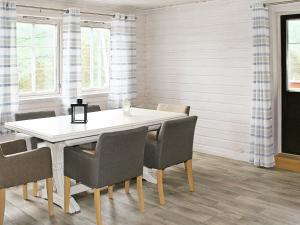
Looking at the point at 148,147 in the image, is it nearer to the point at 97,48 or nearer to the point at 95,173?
the point at 95,173

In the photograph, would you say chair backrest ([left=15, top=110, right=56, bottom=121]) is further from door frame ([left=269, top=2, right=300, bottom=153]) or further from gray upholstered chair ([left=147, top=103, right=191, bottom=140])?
door frame ([left=269, top=2, right=300, bottom=153])

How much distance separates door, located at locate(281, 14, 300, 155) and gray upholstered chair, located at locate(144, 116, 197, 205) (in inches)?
67.9

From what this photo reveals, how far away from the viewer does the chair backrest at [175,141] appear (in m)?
3.64

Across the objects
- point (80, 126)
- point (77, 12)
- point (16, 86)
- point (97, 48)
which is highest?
point (77, 12)

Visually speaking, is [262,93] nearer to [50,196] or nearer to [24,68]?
[50,196]

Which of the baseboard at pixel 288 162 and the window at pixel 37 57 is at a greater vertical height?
the window at pixel 37 57

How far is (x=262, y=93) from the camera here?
4789mm

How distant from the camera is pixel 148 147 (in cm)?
376

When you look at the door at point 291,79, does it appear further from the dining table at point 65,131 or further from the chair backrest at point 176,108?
the dining table at point 65,131

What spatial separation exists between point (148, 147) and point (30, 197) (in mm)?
1315

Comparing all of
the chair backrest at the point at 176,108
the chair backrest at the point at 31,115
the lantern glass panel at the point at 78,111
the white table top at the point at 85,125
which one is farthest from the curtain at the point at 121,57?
the lantern glass panel at the point at 78,111

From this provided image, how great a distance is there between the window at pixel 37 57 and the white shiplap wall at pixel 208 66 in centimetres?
172

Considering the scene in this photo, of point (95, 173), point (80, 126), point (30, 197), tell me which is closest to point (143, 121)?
point (80, 126)

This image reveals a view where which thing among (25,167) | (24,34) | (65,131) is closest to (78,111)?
(65,131)
